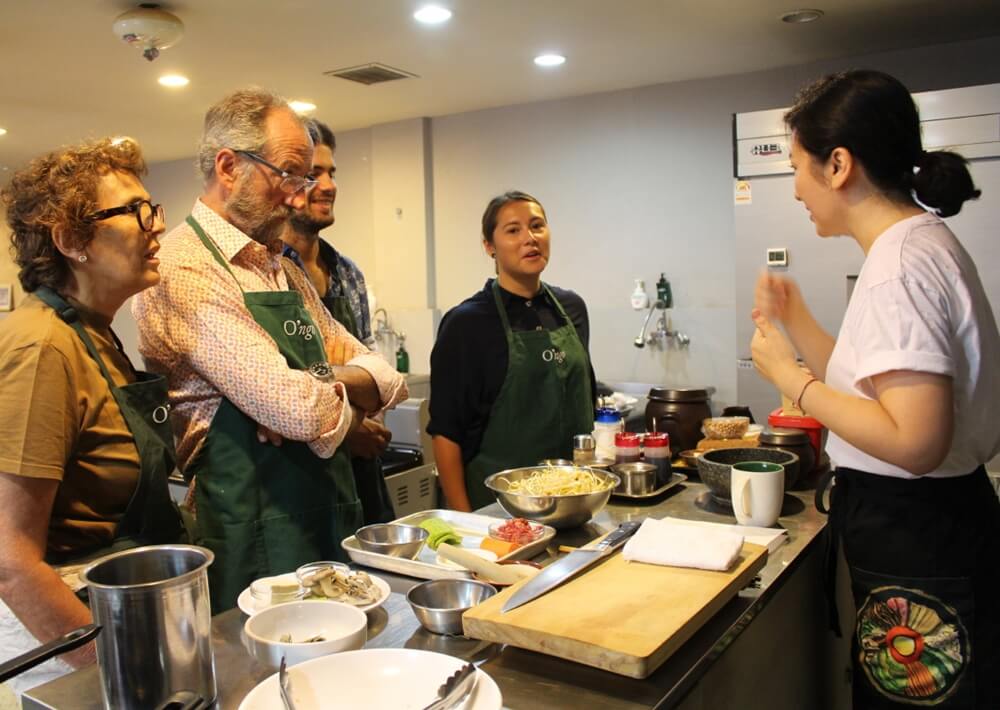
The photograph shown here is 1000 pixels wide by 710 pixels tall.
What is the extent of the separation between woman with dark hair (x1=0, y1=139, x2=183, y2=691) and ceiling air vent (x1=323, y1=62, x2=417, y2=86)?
9.66 feet

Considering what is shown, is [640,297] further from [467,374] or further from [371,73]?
[467,374]

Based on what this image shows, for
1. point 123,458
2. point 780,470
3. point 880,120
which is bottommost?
point 780,470

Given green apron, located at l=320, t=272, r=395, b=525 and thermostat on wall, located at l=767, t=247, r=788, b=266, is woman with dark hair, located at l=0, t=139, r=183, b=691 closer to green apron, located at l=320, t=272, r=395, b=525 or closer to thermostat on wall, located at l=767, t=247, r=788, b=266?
green apron, located at l=320, t=272, r=395, b=525

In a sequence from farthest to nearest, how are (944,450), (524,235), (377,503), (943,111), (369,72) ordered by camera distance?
(369,72)
(943,111)
(524,235)
(377,503)
(944,450)

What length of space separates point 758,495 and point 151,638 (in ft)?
4.09

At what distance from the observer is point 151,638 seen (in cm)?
102

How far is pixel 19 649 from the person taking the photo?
1473 millimetres

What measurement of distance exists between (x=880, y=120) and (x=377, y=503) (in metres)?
1.51

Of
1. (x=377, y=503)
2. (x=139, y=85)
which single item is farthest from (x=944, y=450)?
(x=139, y=85)

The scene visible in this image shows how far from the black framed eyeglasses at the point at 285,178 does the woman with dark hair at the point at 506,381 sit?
0.84 meters

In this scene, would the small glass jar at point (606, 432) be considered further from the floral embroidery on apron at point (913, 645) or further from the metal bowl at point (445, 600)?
the metal bowl at point (445, 600)

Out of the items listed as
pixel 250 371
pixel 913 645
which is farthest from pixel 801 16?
pixel 250 371

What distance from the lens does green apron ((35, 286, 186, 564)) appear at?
1.54m

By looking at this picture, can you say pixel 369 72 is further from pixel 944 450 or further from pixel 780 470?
pixel 944 450
